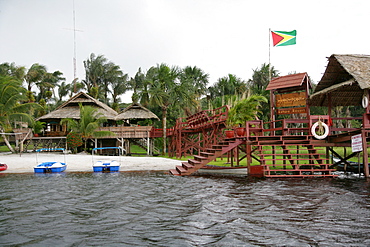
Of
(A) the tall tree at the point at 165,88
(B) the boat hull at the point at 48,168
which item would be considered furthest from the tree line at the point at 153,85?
(B) the boat hull at the point at 48,168

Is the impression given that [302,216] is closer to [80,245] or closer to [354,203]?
[354,203]

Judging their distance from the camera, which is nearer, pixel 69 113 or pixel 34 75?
pixel 69 113

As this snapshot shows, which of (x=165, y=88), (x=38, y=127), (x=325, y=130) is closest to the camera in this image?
(x=325, y=130)

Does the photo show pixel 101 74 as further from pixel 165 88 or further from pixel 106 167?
pixel 106 167

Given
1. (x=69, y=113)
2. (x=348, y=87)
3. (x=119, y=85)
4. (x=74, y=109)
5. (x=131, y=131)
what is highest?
(x=119, y=85)

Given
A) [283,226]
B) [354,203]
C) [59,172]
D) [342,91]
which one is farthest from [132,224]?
[342,91]

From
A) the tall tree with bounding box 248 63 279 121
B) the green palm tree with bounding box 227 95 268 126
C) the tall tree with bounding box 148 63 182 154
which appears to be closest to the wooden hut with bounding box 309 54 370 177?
the green palm tree with bounding box 227 95 268 126

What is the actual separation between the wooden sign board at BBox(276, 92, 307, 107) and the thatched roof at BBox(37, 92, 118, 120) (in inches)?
823

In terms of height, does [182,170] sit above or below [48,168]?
below

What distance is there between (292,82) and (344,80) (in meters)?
3.00

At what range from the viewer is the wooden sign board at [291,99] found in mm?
15108

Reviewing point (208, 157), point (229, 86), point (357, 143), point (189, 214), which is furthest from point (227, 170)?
point (229, 86)

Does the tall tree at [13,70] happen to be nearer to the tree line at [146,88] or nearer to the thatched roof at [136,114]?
the tree line at [146,88]

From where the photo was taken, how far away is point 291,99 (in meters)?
15.4
